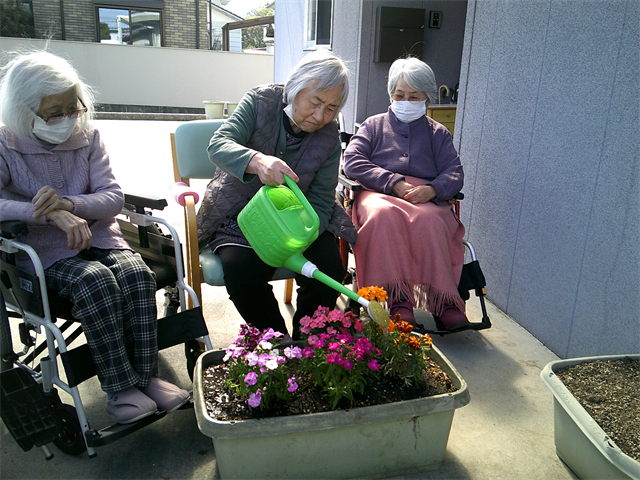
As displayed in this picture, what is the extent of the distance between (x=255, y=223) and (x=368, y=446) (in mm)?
754

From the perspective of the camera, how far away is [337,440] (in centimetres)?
145

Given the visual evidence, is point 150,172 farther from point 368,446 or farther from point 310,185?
point 368,446

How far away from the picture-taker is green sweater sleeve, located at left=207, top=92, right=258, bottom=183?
5.99ft

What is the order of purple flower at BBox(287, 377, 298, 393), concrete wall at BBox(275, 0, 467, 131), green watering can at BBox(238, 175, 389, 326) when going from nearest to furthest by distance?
purple flower at BBox(287, 377, 298, 393) → green watering can at BBox(238, 175, 389, 326) → concrete wall at BBox(275, 0, 467, 131)

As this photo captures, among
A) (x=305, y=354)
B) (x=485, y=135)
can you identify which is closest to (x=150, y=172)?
(x=485, y=135)

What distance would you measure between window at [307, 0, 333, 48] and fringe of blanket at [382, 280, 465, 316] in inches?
178

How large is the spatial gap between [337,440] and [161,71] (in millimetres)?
13828

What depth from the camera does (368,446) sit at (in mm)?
1487

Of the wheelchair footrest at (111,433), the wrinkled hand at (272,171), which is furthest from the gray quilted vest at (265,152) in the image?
the wheelchair footrest at (111,433)

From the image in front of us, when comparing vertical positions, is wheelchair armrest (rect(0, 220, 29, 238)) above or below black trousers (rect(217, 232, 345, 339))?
above

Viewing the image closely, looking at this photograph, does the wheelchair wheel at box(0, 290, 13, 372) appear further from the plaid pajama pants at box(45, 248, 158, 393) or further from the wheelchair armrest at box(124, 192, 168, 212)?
the wheelchair armrest at box(124, 192, 168, 212)

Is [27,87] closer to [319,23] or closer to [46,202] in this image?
[46,202]

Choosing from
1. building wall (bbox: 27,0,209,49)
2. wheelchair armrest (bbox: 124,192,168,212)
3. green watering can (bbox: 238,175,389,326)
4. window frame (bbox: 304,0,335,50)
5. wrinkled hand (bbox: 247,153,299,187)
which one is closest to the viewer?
green watering can (bbox: 238,175,389,326)

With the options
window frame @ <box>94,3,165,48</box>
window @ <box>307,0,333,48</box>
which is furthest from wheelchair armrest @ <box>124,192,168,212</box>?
window frame @ <box>94,3,165,48</box>
